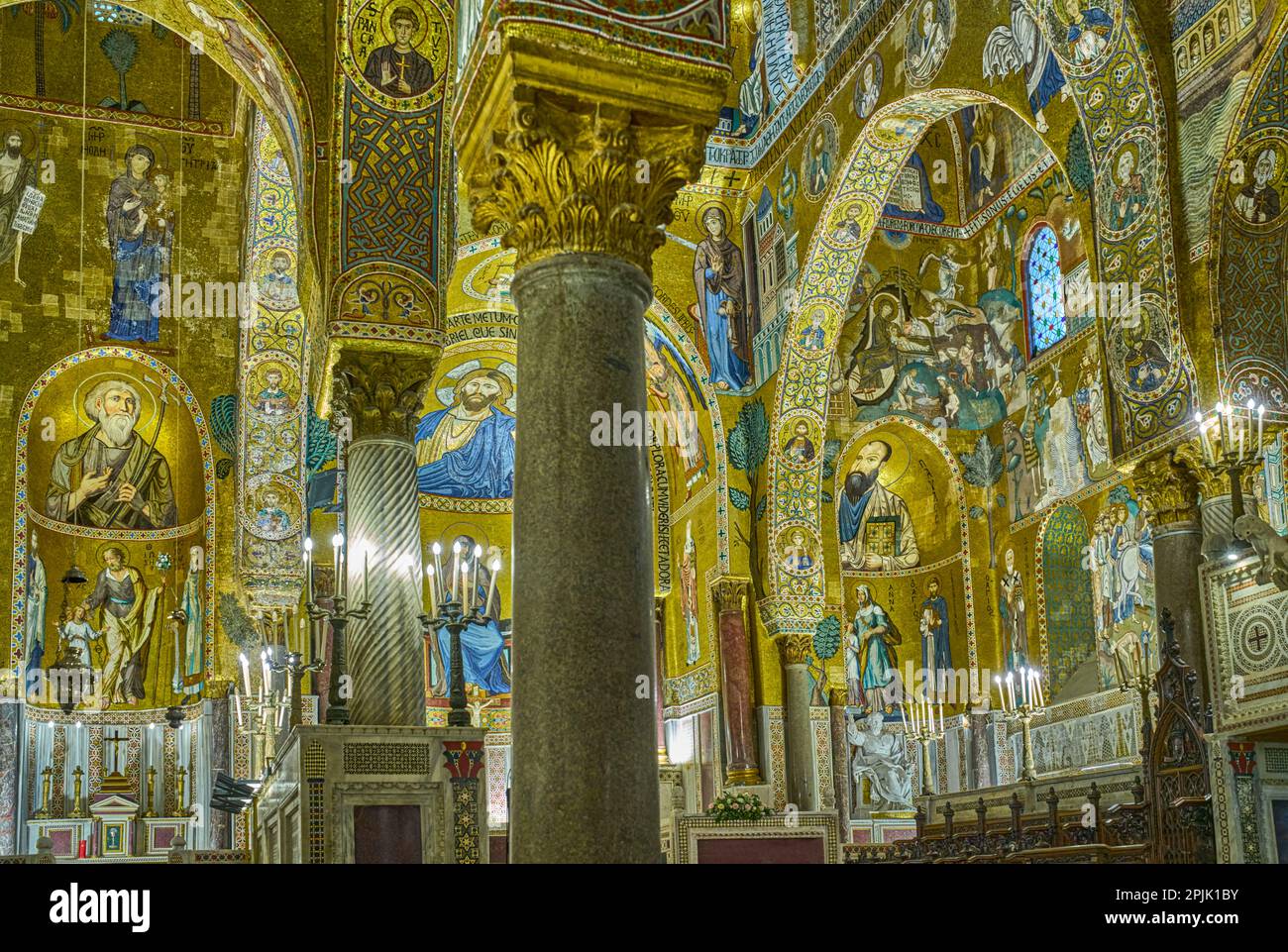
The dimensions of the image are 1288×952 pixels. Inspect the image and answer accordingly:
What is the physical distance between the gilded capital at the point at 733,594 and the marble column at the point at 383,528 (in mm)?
7534

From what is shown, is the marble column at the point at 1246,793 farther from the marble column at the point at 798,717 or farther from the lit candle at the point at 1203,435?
the marble column at the point at 798,717

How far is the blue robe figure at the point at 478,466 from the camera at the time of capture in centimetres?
2089

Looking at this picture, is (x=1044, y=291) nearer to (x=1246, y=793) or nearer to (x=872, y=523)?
(x=872, y=523)

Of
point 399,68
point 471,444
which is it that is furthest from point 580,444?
point 471,444

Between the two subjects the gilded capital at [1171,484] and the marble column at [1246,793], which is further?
the gilded capital at [1171,484]

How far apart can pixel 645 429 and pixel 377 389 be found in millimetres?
5059

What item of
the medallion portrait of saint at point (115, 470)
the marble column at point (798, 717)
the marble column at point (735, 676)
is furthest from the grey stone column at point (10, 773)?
the marble column at point (798, 717)

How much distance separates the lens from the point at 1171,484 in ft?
33.9

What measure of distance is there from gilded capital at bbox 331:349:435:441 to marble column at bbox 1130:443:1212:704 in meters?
5.41

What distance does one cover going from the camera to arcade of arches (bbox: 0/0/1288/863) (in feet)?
17.6

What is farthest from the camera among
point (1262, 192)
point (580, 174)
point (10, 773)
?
point (10, 773)

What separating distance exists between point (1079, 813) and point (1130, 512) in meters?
5.01

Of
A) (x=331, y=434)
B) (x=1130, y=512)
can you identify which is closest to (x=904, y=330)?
(x=1130, y=512)

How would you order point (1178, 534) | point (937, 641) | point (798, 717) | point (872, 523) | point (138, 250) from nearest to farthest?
point (1178, 534) < point (798, 717) < point (138, 250) < point (937, 641) < point (872, 523)
